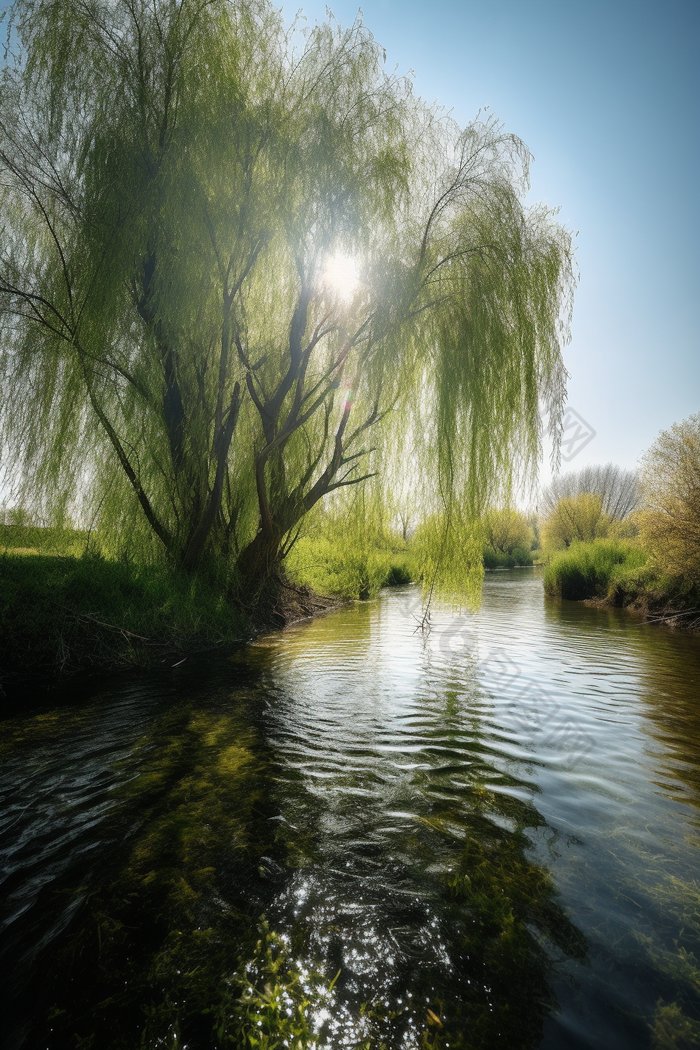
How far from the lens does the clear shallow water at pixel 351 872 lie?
1584 millimetres

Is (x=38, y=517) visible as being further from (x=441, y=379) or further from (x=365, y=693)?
(x=441, y=379)

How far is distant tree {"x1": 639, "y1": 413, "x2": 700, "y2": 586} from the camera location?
10227 millimetres

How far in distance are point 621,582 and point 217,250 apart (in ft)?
42.0

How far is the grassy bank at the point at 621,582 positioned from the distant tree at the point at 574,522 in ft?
26.3

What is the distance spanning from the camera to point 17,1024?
1506mm

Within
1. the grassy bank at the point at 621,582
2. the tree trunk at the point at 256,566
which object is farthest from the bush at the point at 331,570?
the grassy bank at the point at 621,582

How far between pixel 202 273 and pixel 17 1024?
21.7 ft

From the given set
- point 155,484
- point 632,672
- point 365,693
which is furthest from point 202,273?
point 632,672

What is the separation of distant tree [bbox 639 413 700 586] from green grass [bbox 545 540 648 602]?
340 centimetres

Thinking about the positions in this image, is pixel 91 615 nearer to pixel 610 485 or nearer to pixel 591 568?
pixel 591 568

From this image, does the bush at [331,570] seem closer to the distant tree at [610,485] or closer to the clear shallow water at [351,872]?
the clear shallow water at [351,872]

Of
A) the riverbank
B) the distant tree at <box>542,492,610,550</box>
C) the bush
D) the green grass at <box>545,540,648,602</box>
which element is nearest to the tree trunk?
the riverbank

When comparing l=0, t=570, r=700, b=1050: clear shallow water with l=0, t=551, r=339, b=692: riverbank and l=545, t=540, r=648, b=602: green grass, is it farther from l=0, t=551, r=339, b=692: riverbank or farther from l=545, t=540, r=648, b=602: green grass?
l=545, t=540, r=648, b=602: green grass

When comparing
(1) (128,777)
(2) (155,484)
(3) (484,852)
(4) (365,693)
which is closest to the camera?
(3) (484,852)
